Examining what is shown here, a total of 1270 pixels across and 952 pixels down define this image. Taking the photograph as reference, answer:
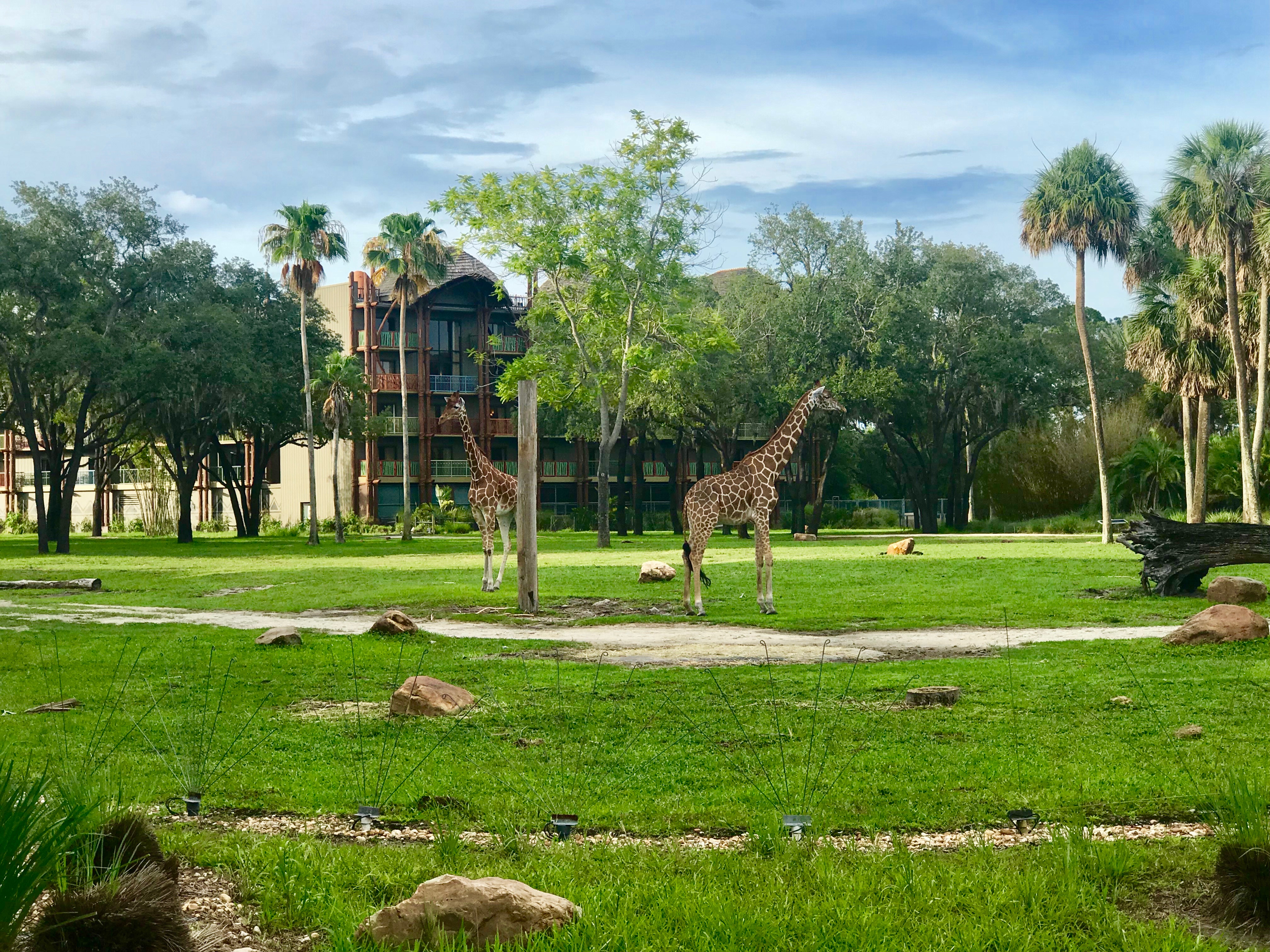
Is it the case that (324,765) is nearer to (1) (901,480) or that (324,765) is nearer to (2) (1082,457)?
(2) (1082,457)

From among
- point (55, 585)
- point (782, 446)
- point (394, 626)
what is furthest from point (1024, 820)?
point (55, 585)

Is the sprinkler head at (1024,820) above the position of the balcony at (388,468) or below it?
below

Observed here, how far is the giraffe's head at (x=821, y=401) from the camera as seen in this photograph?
21.0 m

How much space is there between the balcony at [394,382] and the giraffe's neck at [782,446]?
58065 millimetres

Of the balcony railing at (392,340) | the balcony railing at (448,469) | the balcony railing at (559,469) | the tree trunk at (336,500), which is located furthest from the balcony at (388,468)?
the tree trunk at (336,500)

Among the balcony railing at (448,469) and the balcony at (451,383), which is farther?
the balcony at (451,383)

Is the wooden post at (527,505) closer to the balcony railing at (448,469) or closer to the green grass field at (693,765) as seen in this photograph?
the green grass field at (693,765)

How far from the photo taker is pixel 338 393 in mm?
56750

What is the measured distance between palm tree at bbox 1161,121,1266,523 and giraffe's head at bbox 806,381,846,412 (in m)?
26.7

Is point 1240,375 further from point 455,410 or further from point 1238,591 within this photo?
point 455,410

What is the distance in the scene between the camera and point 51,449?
5025 cm

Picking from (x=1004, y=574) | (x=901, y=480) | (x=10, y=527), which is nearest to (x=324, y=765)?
(x=1004, y=574)

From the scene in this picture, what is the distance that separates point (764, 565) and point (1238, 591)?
703 centimetres

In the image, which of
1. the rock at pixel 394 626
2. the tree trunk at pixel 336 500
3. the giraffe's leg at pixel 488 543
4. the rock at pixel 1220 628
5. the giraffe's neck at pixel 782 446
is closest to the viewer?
the rock at pixel 1220 628
